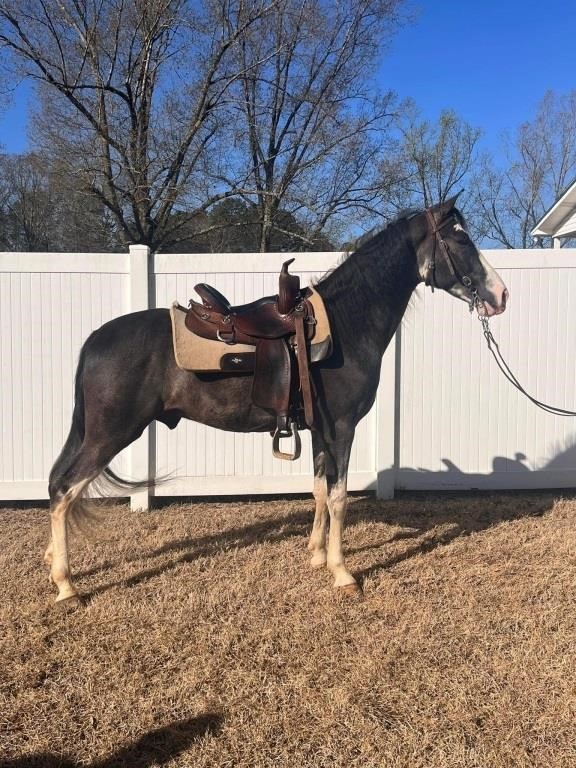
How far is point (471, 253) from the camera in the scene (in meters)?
3.31

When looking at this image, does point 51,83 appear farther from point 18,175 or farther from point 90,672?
point 18,175

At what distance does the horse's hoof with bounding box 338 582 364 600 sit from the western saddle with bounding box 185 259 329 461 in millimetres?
953

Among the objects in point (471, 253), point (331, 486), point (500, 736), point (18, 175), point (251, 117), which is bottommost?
point (500, 736)

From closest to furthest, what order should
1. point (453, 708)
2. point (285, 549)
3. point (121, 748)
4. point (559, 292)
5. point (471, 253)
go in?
1. point (121, 748)
2. point (453, 708)
3. point (471, 253)
4. point (285, 549)
5. point (559, 292)

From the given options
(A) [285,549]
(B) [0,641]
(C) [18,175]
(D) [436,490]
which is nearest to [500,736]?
(A) [285,549]

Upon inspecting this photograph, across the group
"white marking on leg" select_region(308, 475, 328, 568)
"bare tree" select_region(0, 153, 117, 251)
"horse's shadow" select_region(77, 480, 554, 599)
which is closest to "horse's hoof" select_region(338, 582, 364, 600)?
"horse's shadow" select_region(77, 480, 554, 599)

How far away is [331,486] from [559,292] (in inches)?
133

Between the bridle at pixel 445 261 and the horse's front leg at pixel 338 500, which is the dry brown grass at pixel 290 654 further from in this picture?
the bridle at pixel 445 261

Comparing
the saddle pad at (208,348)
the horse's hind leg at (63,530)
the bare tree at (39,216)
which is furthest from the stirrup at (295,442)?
the bare tree at (39,216)

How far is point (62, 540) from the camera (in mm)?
3176

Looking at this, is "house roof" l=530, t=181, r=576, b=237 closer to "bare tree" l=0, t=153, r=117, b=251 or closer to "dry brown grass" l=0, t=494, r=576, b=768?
"dry brown grass" l=0, t=494, r=576, b=768

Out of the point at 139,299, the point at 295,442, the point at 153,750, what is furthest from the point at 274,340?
the point at 139,299

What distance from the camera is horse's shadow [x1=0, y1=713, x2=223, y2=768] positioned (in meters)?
1.91

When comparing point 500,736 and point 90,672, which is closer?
point 500,736
